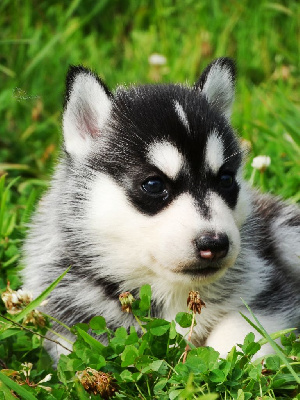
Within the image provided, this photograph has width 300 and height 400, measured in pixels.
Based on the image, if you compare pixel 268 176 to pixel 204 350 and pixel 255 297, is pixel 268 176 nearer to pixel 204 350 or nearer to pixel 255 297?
pixel 255 297

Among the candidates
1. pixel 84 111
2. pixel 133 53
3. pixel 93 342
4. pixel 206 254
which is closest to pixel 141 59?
pixel 133 53

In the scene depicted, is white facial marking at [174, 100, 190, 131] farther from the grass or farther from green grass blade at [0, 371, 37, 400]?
the grass

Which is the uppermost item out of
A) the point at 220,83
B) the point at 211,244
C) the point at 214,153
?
the point at 220,83

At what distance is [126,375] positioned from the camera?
2912 mm

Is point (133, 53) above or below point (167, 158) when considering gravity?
above

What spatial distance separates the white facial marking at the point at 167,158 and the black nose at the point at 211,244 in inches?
15.3

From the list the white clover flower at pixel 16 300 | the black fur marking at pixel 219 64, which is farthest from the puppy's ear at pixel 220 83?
the white clover flower at pixel 16 300

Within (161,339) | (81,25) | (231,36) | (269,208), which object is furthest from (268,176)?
(81,25)

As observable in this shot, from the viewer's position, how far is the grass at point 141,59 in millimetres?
5676

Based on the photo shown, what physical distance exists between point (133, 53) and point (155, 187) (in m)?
4.96

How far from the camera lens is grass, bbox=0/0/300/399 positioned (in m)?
5.68

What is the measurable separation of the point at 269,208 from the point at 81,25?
456 centimetres

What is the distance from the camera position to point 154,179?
132 inches

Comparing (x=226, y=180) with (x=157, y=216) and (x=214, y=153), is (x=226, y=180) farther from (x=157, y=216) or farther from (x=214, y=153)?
(x=157, y=216)
